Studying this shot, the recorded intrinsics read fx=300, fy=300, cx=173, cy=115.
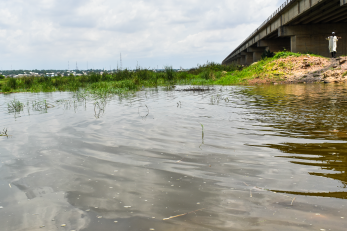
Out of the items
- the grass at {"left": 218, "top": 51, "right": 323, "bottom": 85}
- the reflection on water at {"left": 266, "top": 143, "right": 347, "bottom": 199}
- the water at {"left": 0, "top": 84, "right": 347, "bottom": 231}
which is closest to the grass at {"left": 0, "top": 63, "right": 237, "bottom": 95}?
the grass at {"left": 218, "top": 51, "right": 323, "bottom": 85}

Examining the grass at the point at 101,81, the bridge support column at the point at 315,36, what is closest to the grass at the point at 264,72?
the grass at the point at 101,81

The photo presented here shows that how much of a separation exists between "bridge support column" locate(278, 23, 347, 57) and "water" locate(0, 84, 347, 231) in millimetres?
26016

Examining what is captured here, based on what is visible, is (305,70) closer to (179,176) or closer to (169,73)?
(169,73)

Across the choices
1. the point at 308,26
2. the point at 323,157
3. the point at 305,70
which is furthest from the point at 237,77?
the point at 323,157

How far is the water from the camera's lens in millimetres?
2424

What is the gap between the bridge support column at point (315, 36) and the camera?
2958cm

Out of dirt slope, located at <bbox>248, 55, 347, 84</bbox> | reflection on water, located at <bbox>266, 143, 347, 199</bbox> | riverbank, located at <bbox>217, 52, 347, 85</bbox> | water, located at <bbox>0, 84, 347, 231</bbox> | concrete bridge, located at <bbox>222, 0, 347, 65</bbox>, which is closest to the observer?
water, located at <bbox>0, 84, 347, 231</bbox>

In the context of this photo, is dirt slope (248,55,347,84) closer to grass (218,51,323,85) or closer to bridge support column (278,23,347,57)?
grass (218,51,323,85)

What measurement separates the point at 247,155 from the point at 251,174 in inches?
28.4

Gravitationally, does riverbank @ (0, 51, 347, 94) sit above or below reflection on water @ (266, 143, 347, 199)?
above

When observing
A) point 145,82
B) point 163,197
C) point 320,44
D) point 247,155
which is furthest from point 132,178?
point 320,44

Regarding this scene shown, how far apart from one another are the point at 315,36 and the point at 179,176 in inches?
1222

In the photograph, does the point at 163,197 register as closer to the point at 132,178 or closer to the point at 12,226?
the point at 132,178

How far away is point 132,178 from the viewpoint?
340 centimetres
